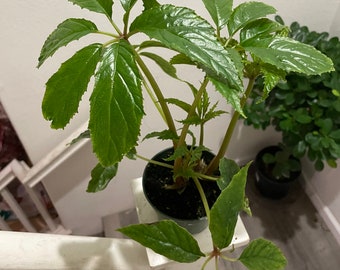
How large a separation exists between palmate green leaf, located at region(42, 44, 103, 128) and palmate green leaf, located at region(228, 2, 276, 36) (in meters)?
0.24

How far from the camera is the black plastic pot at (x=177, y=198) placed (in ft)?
2.41

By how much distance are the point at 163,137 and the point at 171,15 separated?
26 cm

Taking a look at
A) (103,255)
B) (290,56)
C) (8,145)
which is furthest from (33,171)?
(290,56)

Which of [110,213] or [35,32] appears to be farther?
[110,213]

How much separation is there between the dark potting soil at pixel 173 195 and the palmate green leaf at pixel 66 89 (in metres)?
0.38

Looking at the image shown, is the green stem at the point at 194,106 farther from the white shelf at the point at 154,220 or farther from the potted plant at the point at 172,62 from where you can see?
the white shelf at the point at 154,220

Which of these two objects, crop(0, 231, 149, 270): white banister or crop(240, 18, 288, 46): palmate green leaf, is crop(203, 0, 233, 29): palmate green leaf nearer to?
crop(240, 18, 288, 46): palmate green leaf

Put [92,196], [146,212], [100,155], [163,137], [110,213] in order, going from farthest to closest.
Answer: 1. [110,213]
2. [92,196]
3. [146,212]
4. [163,137]
5. [100,155]

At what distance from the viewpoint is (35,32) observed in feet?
2.95

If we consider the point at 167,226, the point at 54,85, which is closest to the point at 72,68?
the point at 54,85

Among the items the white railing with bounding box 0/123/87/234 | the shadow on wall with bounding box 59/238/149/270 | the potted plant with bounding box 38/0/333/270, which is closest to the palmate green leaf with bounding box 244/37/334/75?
the potted plant with bounding box 38/0/333/270

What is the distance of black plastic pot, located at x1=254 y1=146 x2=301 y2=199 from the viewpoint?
1667 mm

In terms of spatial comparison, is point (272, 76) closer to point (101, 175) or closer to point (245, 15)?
point (245, 15)

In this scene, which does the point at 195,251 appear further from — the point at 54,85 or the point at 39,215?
the point at 39,215
